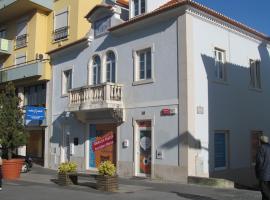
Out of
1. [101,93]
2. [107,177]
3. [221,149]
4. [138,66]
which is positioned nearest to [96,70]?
[101,93]

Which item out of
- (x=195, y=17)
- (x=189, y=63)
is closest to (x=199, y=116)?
(x=189, y=63)

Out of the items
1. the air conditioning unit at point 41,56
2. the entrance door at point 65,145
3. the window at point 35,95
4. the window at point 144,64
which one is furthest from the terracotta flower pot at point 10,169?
the air conditioning unit at point 41,56

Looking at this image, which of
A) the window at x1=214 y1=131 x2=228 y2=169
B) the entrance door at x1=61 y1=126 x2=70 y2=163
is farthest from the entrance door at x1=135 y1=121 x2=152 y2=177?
the entrance door at x1=61 y1=126 x2=70 y2=163

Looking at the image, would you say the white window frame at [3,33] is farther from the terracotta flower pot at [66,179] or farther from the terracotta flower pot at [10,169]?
the terracotta flower pot at [66,179]

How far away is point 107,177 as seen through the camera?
531 inches

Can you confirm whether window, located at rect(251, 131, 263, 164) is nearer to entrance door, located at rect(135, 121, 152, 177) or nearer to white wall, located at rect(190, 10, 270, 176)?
A: white wall, located at rect(190, 10, 270, 176)

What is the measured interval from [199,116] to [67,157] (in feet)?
31.1

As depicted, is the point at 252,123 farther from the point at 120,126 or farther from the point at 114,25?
the point at 114,25

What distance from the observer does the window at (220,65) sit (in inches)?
727

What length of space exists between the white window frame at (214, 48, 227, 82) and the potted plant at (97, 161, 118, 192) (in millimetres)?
7326

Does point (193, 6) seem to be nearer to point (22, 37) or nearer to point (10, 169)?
point (10, 169)

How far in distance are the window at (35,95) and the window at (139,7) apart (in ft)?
32.1

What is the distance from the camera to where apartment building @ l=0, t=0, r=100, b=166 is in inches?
1008

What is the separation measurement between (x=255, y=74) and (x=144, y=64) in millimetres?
6299
